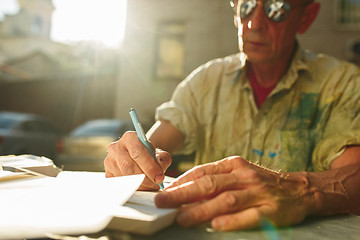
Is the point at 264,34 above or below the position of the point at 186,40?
below

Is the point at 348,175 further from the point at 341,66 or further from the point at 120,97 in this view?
the point at 120,97

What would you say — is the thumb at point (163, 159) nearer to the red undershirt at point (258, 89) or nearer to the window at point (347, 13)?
the red undershirt at point (258, 89)

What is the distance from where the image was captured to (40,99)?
1708cm

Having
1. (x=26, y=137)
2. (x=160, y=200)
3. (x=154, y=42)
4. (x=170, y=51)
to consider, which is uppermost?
(x=154, y=42)

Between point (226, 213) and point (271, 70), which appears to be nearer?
point (226, 213)

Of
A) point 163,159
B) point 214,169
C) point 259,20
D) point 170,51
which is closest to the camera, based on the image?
point 214,169

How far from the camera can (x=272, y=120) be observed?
188cm

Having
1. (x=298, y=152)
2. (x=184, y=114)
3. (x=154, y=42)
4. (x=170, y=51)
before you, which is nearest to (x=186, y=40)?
(x=170, y=51)

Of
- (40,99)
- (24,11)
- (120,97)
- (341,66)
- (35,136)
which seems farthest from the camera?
(24,11)

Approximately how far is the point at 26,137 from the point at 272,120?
6.22 meters

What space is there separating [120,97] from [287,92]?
8.62 m

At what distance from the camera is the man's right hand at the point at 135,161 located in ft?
3.52

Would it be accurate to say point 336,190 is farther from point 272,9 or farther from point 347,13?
point 347,13

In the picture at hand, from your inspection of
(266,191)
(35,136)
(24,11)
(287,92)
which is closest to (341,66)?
(287,92)
